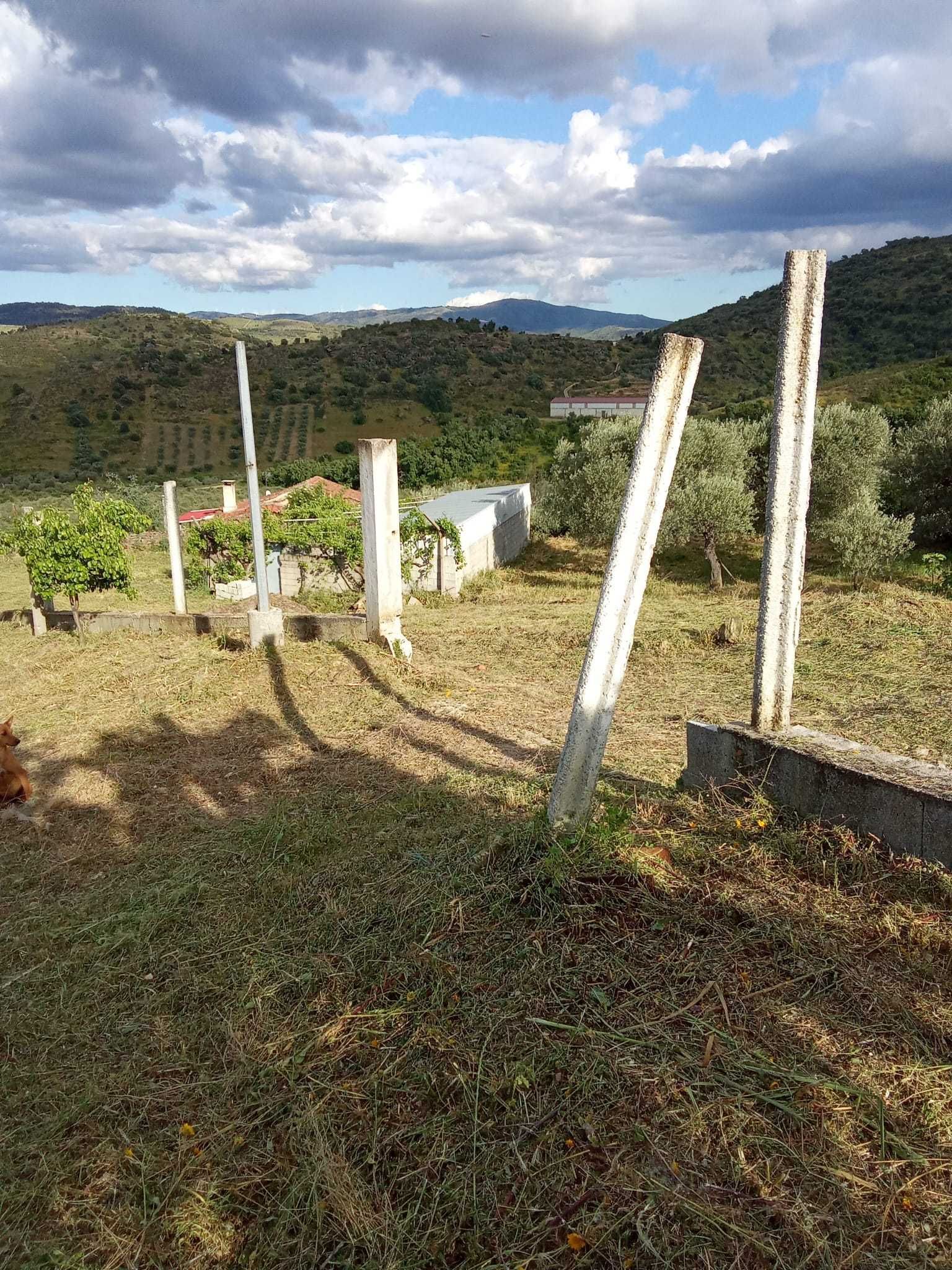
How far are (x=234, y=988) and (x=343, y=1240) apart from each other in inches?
50.0

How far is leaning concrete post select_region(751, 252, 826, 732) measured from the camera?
361 centimetres

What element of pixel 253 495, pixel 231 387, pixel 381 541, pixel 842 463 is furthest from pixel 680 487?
pixel 231 387

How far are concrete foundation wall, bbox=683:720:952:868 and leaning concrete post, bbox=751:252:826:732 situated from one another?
28 cm

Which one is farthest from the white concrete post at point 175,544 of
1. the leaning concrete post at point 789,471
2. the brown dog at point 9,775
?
the leaning concrete post at point 789,471

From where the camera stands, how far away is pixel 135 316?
62281 mm

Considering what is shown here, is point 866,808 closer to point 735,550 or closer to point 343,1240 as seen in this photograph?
point 343,1240

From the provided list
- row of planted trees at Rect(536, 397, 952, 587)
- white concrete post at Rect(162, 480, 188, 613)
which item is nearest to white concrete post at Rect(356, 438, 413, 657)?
white concrete post at Rect(162, 480, 188, 613)

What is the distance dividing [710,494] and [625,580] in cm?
1498

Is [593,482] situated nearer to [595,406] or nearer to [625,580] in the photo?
[625,580]

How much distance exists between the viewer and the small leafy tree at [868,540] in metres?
15.6

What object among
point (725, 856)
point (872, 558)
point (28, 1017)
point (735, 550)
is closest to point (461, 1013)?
point (725, 856)

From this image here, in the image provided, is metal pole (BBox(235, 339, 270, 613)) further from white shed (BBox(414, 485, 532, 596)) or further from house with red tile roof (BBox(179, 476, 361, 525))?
house with red tile roof (BBox(179, 476, 361, 525))

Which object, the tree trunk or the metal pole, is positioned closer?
the metal pole

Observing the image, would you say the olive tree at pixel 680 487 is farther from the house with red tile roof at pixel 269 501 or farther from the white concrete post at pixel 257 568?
the white concrete post at pixel 257 568
